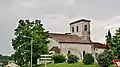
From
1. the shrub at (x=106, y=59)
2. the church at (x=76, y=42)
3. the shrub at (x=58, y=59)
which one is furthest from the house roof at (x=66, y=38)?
the shrub at (x=106, y=59)

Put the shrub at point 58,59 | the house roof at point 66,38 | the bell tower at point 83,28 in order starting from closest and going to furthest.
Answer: the shrub at point 58,59 < the house roof at point 66,38 < the bell tower at point 83,28

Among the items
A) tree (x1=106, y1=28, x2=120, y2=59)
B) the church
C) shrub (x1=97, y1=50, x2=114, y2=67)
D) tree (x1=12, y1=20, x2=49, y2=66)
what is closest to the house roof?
the church

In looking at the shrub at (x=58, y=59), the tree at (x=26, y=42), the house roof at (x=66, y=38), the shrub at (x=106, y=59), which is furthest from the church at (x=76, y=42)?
the shrub at (x=106, y=59)

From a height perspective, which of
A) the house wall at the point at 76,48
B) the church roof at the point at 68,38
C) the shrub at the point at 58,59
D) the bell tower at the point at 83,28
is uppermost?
the bell tower at the point at 83,28

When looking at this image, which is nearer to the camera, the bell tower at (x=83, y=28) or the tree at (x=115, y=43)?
the tree at (x=115, y=43)

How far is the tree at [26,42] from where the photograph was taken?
201 feet

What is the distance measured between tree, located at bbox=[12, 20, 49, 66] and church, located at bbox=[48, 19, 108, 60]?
729 inches

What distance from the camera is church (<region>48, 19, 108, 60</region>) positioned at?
84.8 metres

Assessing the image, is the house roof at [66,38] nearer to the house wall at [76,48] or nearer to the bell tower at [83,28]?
the house wall at [76,48]

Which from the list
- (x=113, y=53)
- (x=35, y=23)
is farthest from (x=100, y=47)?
(x=113, y=53)

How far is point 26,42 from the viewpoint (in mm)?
61969

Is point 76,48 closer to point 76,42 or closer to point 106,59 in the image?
point 76,42

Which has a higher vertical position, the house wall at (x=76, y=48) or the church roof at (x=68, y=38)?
the church roof at (x=68, y=38)

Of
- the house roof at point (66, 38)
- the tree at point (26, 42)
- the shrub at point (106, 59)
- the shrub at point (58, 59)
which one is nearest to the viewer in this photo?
the shrub at point (106, 59)
